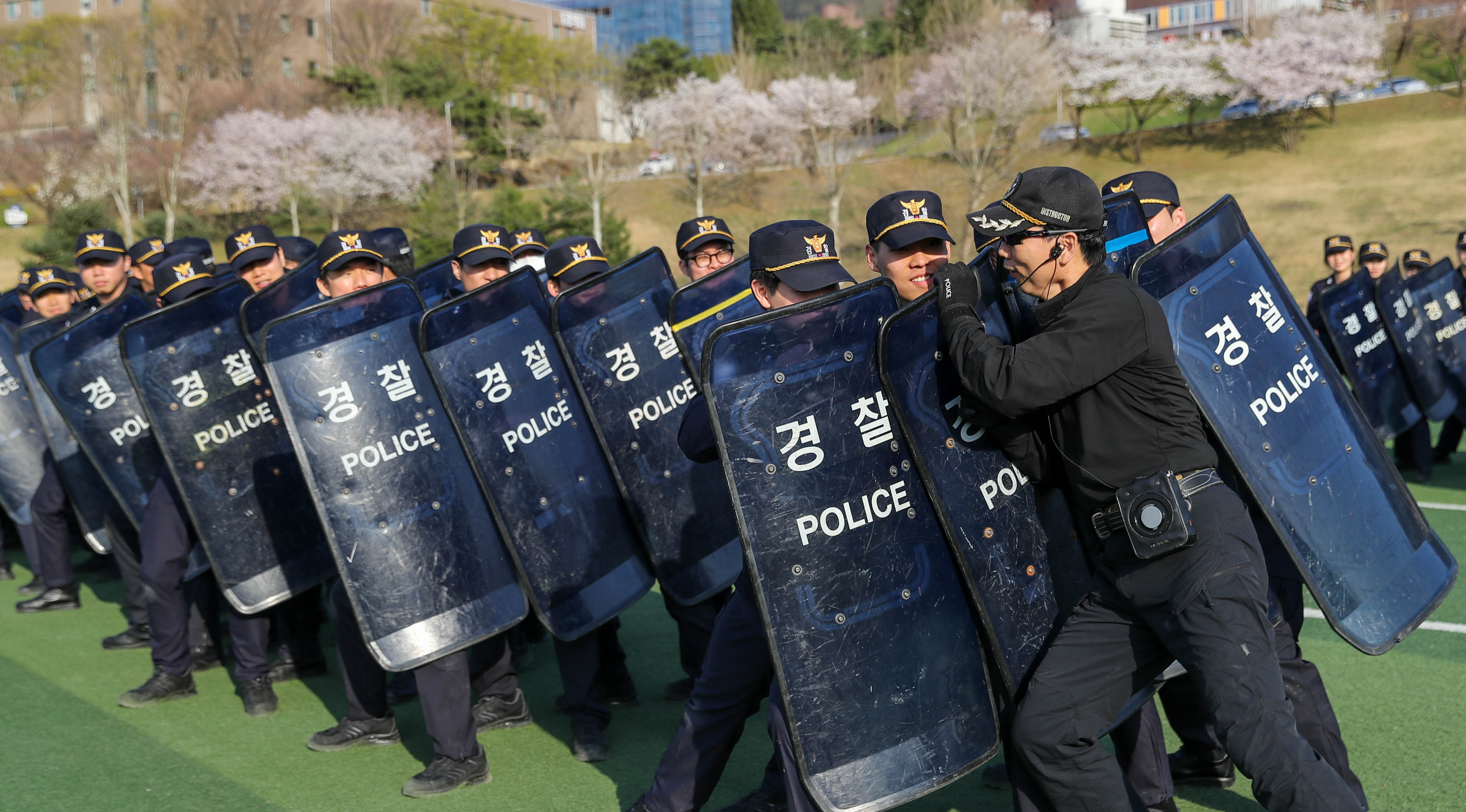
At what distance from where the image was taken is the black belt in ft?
8.81

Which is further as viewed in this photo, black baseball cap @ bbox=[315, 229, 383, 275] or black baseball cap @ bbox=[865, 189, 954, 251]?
black baseball cap @ bbox=[315, 229, 383, 275]

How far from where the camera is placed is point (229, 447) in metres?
4.54

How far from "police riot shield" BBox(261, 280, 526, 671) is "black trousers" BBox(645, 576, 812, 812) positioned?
3.33 feet

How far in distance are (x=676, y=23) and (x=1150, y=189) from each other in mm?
97037

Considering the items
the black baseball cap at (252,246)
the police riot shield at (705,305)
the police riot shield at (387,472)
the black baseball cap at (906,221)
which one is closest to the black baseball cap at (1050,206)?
the black baseball cap at (906,221)

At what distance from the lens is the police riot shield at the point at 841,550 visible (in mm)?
2697

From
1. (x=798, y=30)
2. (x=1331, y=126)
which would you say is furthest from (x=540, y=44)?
(x=1331, y=126)

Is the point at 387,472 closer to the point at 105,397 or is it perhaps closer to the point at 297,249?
the point at 105,397

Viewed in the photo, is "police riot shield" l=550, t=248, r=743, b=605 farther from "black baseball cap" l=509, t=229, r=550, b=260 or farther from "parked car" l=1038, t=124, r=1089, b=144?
"parked car" l=1038, t=124, r=1089, b=144

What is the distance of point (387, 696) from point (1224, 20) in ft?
291

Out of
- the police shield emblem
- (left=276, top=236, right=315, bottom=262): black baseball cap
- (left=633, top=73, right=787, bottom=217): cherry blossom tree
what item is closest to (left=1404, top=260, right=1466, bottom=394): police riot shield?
the police shield emblem

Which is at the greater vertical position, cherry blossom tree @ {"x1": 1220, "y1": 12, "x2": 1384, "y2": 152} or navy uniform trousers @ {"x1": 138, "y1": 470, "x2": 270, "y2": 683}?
cherry blossom tree @ {"x1": 1220, "y1": 12, "x2": 1384, "y2": 152}

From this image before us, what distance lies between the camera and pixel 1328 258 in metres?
8.18

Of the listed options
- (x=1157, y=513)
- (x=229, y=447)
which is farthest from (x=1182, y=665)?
(x=229, y=447)
